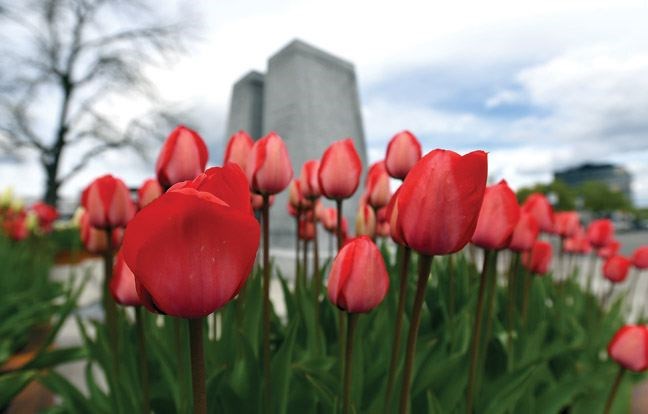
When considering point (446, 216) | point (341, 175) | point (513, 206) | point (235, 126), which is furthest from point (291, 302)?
point (235, 126)

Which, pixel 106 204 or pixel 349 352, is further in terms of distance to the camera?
pixel 106 204

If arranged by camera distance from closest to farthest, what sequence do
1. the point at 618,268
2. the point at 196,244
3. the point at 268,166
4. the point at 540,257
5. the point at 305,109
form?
the point at 196,244, the point at 268,166, the point at 540,257, the point at 618,268, the point at 305,109

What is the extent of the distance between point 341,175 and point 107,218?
56 centimetres

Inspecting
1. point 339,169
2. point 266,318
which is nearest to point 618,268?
point 339,169

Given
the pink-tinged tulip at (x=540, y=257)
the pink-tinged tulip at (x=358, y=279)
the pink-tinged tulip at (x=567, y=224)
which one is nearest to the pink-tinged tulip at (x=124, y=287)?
the pink-tinged tulip at (x=358, y=279)

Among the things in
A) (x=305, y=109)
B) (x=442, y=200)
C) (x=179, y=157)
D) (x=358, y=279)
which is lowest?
(x=358, y=279)

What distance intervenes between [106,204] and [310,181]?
522 millimetres

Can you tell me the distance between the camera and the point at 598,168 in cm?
11644

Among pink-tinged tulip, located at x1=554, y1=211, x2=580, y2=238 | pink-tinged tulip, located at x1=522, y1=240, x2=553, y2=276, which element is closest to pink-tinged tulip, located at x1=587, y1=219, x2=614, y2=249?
pink-tinged tulip, located at x1=554, y1=211, x2=580, y2=238

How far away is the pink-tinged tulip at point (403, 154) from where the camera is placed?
1022 mm

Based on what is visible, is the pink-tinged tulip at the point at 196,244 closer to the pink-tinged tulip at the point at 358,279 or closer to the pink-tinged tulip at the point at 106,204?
the pink-tinged tulip at the point at 358,279

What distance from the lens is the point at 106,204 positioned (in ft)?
3.33

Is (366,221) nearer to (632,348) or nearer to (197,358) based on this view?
(632,348)

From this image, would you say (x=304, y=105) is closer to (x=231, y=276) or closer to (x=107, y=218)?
(x=107, y=218)
